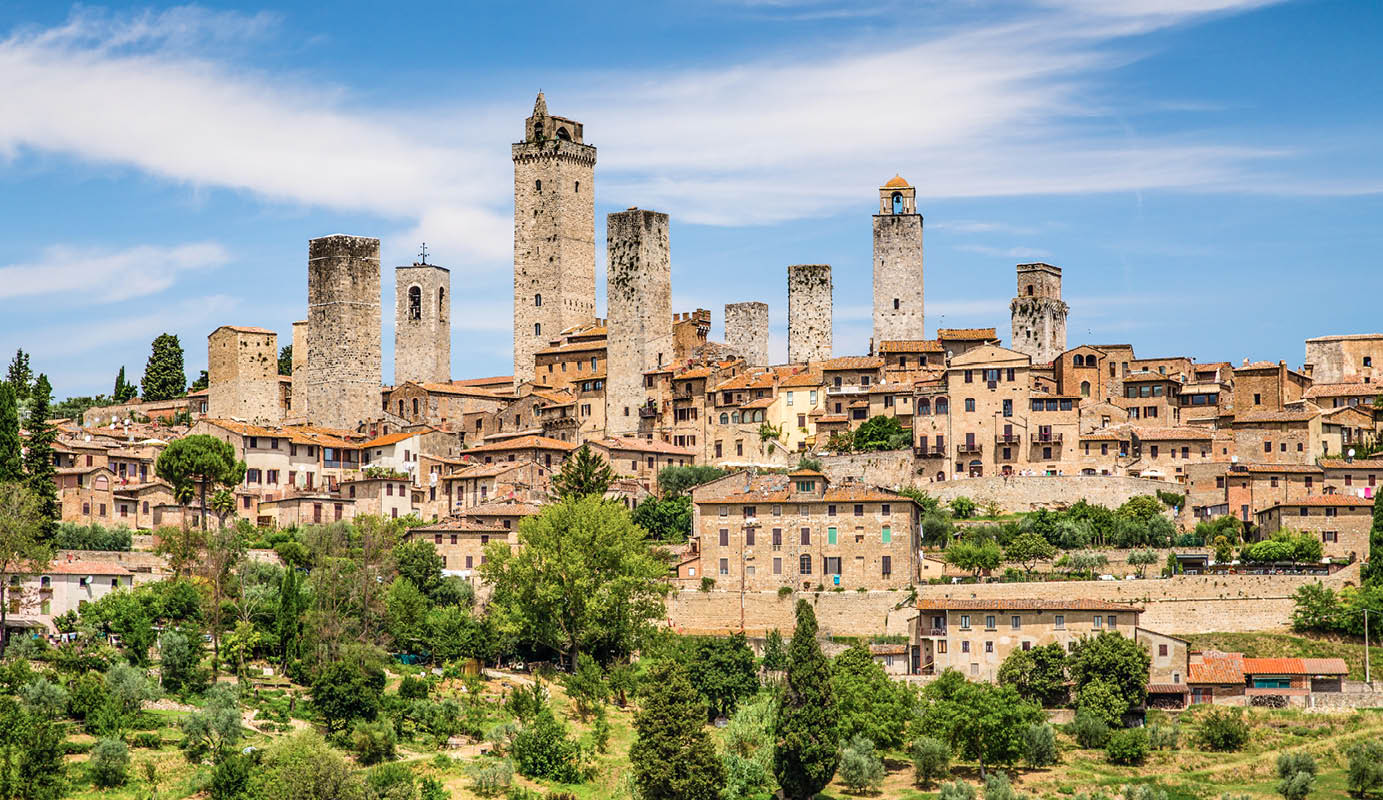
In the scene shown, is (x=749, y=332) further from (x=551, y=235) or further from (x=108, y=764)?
(x=108, y=764)

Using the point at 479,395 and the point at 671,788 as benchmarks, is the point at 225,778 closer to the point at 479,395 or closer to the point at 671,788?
the point at 671,788

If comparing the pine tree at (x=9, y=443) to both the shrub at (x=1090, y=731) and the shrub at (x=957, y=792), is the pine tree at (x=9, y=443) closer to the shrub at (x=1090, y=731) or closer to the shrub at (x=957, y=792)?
the shrub at (x=957, y=792)

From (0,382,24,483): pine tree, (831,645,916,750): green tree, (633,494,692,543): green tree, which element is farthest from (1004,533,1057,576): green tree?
(0,382,24,483): pine tree

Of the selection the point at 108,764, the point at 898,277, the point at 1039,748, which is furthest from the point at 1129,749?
the point at 898,277

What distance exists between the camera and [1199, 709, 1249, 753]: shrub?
60844mm

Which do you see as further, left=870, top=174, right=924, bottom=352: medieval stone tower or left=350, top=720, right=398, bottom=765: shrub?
left=870, top=174, right=924, bottom=352: medieval stone tower

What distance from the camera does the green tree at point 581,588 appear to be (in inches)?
2648

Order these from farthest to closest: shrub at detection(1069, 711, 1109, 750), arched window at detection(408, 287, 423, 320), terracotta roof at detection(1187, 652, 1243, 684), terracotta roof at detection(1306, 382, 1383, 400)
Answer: arched window at detection(408, 287, 423, 320), terracotta roof at detection(1306, 382, 1383, 400), terracotta roof at detection(1187, 652, 1243, 684), shrub at detection(1069, 711, 1109, 750)

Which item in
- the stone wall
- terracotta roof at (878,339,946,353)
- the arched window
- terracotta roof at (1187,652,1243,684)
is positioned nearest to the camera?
terracotta roof at (1187,652,1243,684)

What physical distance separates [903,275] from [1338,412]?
22291mm

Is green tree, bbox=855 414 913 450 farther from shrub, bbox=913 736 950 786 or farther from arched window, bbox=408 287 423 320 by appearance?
arched window, bbox=408 287 423 320

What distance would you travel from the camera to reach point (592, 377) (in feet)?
311

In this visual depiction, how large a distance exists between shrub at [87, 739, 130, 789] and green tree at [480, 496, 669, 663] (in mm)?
15328

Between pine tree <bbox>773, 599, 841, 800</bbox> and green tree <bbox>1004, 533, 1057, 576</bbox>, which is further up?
green tree <bbox>1004, 533, 1057, 576</bbox>
